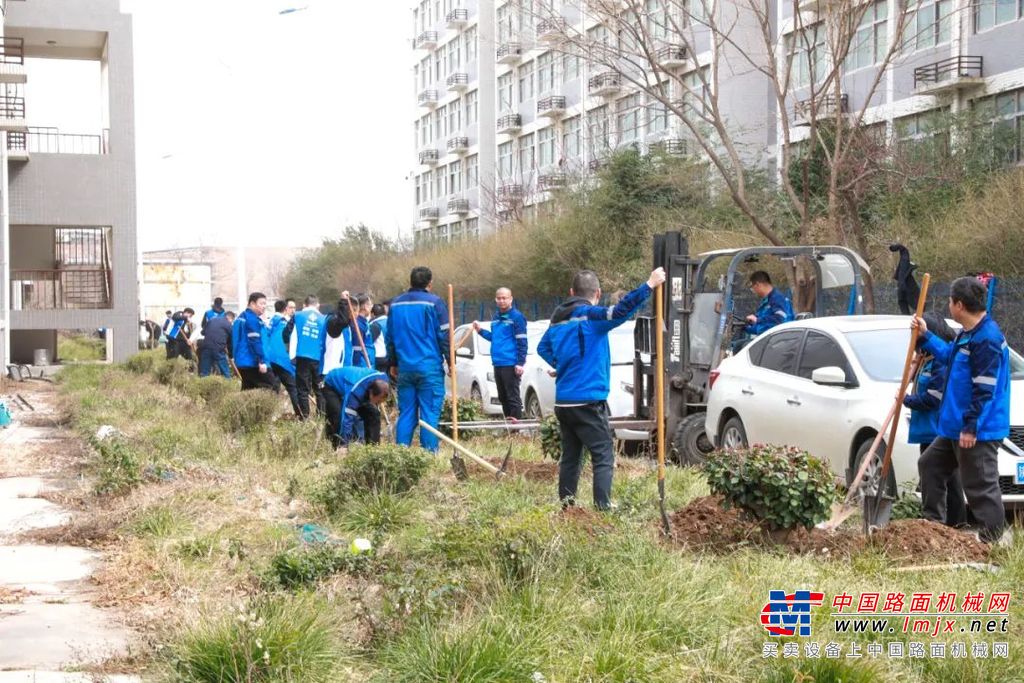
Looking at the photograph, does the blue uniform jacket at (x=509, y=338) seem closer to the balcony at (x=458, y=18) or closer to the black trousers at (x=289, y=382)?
the black trousers at (x=289, y=382)

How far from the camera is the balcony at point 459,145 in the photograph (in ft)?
233

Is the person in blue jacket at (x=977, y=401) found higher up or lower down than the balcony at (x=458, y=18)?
lower down

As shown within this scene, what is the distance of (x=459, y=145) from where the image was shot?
71375 millimetres

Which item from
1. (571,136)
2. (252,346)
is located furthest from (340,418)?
(571,136)

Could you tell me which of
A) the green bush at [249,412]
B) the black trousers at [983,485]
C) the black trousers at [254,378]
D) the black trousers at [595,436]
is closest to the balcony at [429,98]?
the black trousers at [254,378]

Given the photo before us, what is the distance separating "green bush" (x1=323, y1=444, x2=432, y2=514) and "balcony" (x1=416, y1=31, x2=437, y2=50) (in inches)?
2766

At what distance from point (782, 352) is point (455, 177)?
64046 mm

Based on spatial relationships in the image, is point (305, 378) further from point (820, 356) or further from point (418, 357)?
point (820, 356)

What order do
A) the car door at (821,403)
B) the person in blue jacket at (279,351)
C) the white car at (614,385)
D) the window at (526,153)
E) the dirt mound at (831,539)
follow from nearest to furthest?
the dirt mound at (831,539) < the car door at (821,403) < the white car at (614,385) < the person in blue jacket at (279,351) < the window at (526,153)

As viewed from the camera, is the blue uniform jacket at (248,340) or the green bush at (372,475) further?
the blue uniform jacket at (248,340)

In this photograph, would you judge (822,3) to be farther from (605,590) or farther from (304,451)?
(605,590)

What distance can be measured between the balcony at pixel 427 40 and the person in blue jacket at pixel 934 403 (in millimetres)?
71160

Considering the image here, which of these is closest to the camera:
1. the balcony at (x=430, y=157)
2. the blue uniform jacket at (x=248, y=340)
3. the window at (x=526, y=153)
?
the blue uniform jacket at (x=248, y=340)

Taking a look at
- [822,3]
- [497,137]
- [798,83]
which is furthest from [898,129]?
[497,137]
